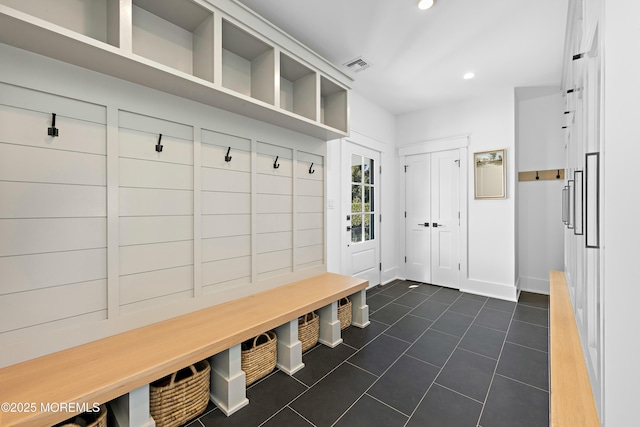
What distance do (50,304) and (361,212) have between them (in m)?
3.18

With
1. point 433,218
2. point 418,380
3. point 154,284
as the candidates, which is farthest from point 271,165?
point 433,218

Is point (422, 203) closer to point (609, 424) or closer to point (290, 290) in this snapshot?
point (290, 290)

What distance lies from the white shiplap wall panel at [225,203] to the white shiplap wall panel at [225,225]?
37 mm

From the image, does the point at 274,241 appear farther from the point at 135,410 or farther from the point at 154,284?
the point at 135,410

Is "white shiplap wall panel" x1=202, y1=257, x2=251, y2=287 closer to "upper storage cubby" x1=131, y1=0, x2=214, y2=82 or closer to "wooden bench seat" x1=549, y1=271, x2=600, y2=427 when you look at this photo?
"upper storage cubby" x1=131, y1=0, x2=214, y2=82

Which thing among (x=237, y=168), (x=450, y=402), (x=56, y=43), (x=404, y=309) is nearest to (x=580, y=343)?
(x=450, y=402)

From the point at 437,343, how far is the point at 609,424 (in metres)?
1.80

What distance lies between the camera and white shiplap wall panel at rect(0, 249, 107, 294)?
1310 millimetres

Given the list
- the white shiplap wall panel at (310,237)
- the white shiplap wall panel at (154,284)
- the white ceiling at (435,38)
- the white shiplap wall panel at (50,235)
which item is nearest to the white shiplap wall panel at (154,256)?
the white shiplap wall panel at (154,284)

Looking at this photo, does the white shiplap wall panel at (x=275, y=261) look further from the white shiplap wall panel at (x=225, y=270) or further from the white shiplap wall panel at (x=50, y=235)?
the white shiplap wall panel at (x=50, y=235)

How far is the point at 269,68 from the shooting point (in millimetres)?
2143

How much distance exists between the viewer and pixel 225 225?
6.97 feet

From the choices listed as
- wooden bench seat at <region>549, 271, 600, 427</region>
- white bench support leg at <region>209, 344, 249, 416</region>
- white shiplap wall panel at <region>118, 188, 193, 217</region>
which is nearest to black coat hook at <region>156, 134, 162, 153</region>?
white shiplap wall panel at <region>118, 188, 193, 217</region>

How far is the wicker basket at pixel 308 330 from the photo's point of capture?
2305 millimetres
